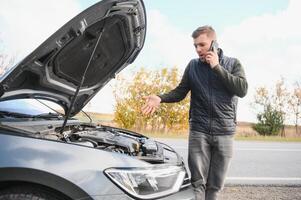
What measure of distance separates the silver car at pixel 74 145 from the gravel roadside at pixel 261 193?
80.8 inches

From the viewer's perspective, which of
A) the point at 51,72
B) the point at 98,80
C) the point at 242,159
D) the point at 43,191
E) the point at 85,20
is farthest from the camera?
the point at 242,159

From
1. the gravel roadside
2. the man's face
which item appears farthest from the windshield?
the gravel roadside

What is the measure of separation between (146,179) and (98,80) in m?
1.85

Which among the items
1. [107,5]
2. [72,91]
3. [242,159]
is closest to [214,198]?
[72,91]

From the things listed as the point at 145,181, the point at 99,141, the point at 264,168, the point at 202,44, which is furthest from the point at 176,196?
the point at 264,168

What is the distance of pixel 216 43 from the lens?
3.62 metres

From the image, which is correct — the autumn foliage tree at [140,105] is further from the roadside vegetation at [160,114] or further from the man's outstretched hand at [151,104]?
the man's outstretched hand at [151,104]

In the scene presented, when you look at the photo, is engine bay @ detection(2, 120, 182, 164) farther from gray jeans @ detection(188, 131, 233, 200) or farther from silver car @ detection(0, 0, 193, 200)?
gray jeans @ detection(188, 131, 233, 200)

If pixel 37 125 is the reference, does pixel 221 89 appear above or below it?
above

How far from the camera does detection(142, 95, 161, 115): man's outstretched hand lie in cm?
362

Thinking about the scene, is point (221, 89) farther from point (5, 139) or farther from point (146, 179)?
point (5, 139)

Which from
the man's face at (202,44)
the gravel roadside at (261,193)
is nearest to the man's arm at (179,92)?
the man's face at (202,44)

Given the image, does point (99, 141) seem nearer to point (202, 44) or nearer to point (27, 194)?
point (27, 194)

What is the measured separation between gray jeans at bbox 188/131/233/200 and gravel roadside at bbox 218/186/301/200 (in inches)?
50.4
